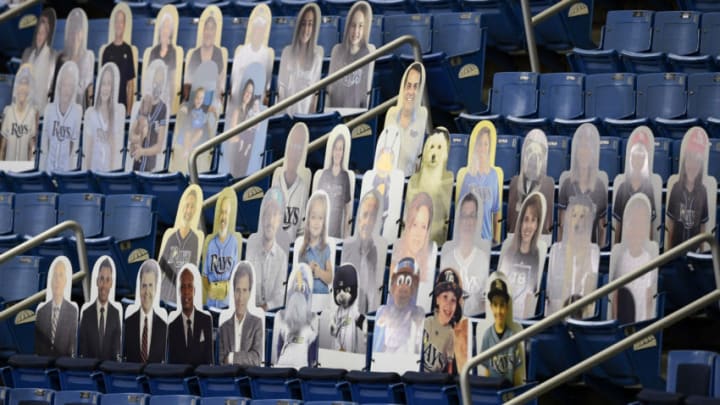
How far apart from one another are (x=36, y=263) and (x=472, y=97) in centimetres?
238

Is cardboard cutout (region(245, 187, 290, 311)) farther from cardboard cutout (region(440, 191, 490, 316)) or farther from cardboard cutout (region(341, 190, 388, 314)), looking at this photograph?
cardboard cutout (region(440, 191, 490, 316))

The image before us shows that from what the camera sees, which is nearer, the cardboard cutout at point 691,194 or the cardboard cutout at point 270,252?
the cardboard cutout at point 691,194

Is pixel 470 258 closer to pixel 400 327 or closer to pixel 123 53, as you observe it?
pixel 400 327

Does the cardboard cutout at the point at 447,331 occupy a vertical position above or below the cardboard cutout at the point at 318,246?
below

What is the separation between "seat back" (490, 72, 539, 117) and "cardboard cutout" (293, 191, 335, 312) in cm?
133

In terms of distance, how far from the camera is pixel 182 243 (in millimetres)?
7918

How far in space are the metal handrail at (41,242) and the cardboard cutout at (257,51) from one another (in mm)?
1346

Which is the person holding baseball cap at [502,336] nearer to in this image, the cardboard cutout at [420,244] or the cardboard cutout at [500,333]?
the cardboard cutout at [500,333]

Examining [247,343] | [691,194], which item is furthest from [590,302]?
[247,343]

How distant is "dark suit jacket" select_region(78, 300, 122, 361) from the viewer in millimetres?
7613

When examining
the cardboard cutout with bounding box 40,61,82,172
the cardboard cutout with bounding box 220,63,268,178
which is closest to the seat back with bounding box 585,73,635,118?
the cardboard cutout with bounding box 220,63,268,178

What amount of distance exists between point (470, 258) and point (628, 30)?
7.33 feet

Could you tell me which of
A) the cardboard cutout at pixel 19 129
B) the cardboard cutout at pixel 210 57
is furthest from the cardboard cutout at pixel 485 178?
the cardboard cutout at pixel 19 129

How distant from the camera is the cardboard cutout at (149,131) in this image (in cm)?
906
